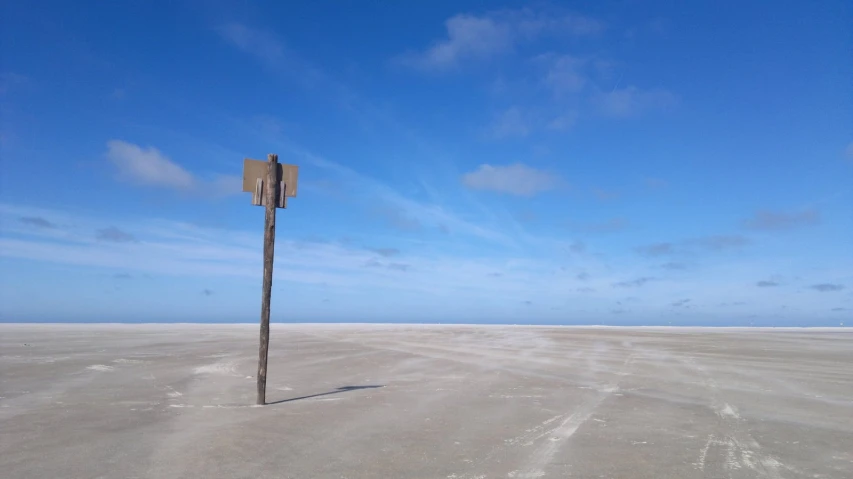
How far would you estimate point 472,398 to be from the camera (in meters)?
10.7

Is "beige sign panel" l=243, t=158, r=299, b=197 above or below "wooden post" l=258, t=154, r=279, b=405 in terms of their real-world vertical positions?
above

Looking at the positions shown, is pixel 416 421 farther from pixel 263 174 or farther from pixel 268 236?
pixel 263 174

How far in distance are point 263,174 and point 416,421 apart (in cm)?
533

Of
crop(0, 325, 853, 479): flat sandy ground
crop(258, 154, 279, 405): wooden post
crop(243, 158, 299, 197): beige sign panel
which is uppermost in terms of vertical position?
crop(243, 158, 299, 197): beige sign panel

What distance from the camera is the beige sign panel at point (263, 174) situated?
994 centimetres

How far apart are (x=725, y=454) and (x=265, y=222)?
819cm

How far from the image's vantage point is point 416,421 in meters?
8.48

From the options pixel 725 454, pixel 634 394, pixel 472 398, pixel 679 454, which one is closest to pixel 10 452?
pixel 472 398

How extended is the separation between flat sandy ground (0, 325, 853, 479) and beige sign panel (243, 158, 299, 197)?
4010mm

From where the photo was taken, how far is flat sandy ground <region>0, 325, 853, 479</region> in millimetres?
6082

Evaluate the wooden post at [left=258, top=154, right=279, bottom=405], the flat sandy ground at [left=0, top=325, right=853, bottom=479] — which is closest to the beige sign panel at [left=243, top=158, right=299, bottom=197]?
the wooden post at [left=258, top=154, right=279, bottom=405]

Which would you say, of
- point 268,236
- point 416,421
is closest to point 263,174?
point 268,236

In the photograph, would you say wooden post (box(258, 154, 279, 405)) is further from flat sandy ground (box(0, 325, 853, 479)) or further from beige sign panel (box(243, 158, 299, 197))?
flat sandy ground (box(0, 325, 853, 479))

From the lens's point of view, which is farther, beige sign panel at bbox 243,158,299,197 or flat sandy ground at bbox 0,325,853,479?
beige sign panel at bbox 243,158,299,197
